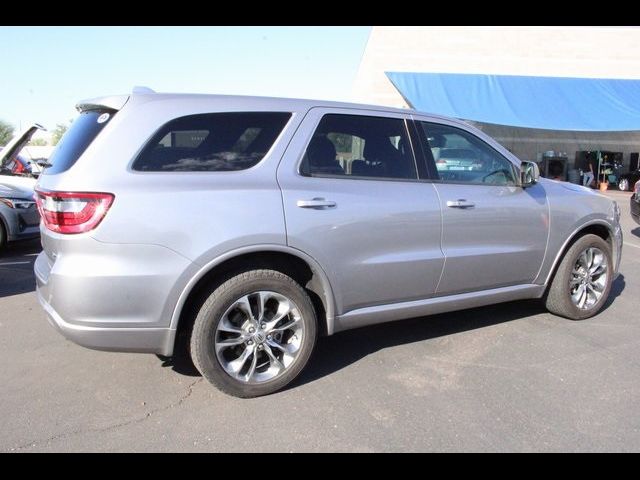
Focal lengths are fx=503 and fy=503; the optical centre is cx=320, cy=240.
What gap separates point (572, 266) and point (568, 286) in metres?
0.18

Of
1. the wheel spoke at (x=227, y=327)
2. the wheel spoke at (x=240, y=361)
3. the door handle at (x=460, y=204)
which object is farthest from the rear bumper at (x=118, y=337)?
the door handle at (x=460, y=204)

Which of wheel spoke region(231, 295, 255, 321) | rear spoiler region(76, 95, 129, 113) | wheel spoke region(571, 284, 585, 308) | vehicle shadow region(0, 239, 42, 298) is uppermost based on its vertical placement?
rear spoiler region(76, 95, 129, 113)

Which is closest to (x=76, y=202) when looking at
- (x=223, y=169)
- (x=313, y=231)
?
(x=223, y=169)

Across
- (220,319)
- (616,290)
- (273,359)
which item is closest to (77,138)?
(220,319)

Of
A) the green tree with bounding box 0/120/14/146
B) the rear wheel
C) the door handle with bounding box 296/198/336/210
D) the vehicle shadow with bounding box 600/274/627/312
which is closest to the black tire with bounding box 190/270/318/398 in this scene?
the door handle with bounding box 296/198/336/210

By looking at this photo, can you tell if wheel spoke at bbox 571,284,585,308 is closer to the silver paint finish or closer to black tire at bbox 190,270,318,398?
the silver paint finish

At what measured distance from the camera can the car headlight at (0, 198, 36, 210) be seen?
704 cm

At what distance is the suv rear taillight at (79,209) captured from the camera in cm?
269

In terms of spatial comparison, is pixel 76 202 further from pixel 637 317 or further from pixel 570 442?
pixel 637 317

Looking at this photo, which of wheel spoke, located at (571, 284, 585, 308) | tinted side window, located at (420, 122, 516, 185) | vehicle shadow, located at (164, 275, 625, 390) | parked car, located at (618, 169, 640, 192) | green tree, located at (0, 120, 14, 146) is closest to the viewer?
vehicle shadow, located at (164, 275, 625, 390)

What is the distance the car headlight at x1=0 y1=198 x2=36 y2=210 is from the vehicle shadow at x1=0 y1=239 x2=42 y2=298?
721mm

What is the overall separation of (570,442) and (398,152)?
2.11 meters

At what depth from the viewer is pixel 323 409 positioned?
9.84 ft

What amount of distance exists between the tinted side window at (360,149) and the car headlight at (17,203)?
5.71m
